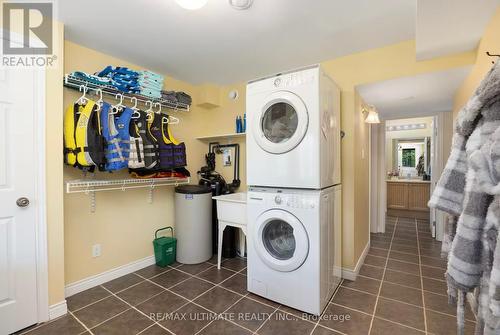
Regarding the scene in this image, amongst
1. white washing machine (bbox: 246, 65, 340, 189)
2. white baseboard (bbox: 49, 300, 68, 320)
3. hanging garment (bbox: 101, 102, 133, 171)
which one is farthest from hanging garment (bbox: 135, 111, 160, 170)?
white baseboard (bbox: 49, 300, 68, 320)

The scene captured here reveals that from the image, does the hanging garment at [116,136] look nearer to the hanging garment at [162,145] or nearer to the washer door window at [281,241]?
the hanging garment at [162,145]

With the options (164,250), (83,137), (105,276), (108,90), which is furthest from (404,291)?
(108,90)

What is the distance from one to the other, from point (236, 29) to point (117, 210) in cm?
209

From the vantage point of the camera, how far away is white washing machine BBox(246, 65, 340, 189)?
1758mm

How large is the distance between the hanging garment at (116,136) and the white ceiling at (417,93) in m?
2.31

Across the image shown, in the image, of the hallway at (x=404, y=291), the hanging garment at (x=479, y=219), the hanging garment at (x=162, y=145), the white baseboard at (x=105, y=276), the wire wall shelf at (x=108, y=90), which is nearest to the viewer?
the hanging garment at (x=479, y=219)

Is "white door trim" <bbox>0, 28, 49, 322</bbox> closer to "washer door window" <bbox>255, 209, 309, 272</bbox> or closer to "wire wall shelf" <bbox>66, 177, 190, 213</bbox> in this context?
"wire wall shelf" <bbox>66, 177, 190, 213</bbox>

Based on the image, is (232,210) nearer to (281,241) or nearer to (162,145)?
(281,241)

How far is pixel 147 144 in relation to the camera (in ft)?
7.45

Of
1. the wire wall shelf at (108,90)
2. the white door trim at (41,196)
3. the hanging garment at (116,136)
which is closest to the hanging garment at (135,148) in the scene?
the hanging garment at (116,136)

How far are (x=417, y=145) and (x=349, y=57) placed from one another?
4.45 m

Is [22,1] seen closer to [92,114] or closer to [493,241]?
[92,114]

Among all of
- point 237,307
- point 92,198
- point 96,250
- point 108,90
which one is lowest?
point 237,307

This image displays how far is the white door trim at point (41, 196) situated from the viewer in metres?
1.68
